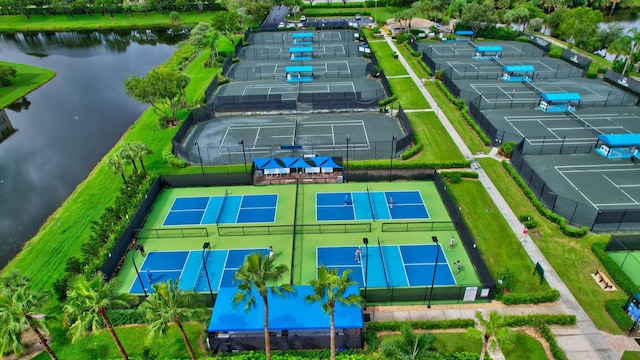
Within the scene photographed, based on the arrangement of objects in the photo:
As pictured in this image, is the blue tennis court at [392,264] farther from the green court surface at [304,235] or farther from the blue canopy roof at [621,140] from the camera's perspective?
the blue canopy roof at [621,140]

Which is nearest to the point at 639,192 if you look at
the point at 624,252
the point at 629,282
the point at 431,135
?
the point at 624,252

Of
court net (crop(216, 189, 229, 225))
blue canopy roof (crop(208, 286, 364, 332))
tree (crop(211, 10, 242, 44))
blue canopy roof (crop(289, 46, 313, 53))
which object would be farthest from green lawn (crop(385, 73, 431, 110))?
tree (crop(211, 10, 242, 44))

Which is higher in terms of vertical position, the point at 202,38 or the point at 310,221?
the point at 202,38

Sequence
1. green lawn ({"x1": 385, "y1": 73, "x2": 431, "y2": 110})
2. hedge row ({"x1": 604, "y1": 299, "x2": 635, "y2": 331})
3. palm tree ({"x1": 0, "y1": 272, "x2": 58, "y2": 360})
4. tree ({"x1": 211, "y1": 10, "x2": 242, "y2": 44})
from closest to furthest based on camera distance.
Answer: palm tree ({"x1": 0, "y1": 272, "x2": 58, "y2": 360}) < hedge row ({"x1": 604, "y1": 299, "x2": 635, "y2": 331}) < green lawn ({"x1": 385, "y1": 73, "x2": 431, "y2": 110}) < tree ({"x1": 211, "y1": 10, "x2": 242, "y2": 44})

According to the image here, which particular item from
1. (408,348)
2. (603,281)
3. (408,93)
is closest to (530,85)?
(408,93)

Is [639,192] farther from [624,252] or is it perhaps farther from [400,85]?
[400,85]

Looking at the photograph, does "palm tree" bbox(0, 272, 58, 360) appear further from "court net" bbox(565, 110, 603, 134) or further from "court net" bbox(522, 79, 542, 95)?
"court net" bbox(522, 79, 542, 95)

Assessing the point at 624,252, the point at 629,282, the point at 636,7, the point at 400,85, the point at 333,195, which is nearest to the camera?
the point at 629,282
